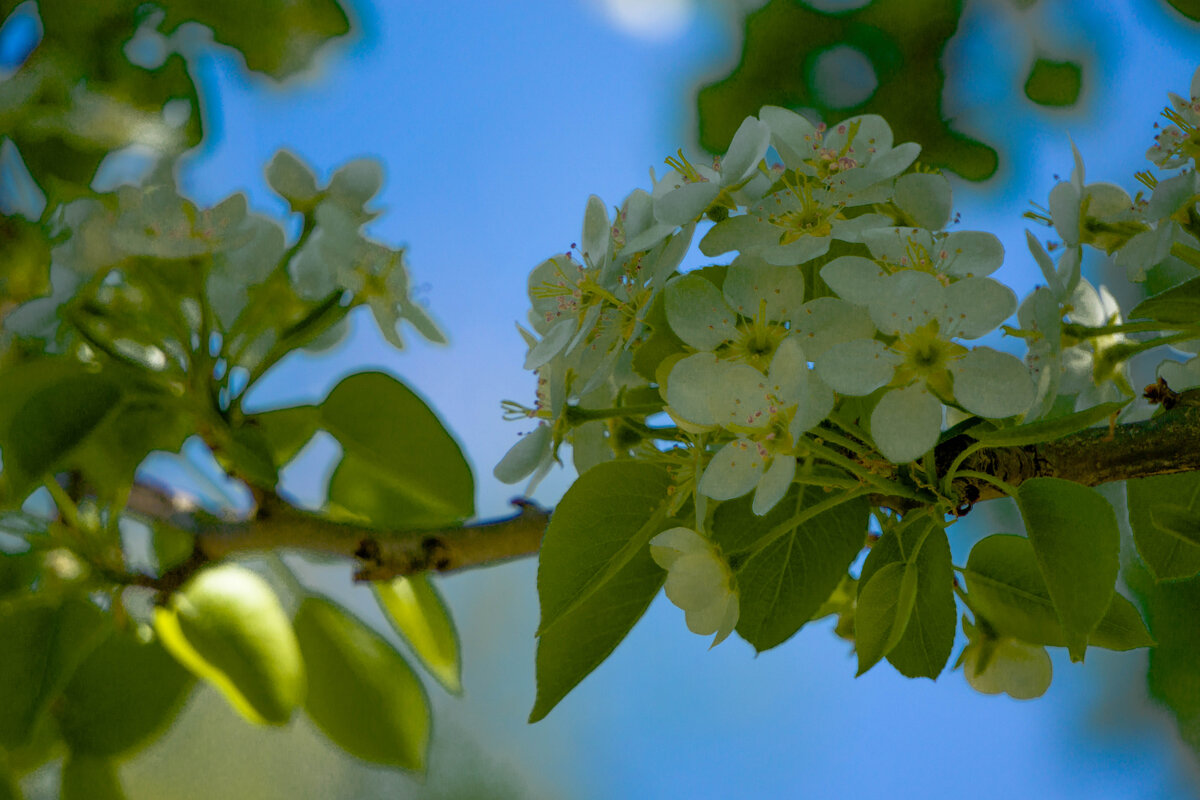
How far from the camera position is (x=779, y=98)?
1326mm

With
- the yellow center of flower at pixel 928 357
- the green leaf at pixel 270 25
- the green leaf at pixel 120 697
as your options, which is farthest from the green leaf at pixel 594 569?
the green leaf at pixel 270 25

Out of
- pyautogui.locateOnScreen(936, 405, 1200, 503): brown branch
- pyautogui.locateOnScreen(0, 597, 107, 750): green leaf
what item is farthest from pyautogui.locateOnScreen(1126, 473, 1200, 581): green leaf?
pyautogui.locateOnScreen(0, 597, 107, 750): green leaf

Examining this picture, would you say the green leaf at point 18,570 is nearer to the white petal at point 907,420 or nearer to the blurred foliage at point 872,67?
the white petal at point 907,420

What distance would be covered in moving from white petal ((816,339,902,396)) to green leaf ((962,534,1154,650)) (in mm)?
119

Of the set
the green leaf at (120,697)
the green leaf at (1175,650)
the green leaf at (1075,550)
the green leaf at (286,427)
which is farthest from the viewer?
the green leaf at (1175,650)

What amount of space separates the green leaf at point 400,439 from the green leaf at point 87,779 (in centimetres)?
38

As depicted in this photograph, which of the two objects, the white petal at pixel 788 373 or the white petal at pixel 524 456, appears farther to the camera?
the white petal at pixel 524 456

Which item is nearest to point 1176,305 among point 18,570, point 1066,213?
point 1066,213

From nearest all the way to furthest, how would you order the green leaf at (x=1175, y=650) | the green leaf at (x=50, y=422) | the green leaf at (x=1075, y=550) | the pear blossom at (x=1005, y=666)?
the green leaf at (x=1075, y=550) → the pear blossom at (x=1005, y=666) → the green leaf at (x=50, y=422) → the green leaf at (x=1175, y=650)

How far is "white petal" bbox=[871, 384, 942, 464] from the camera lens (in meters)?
0.37

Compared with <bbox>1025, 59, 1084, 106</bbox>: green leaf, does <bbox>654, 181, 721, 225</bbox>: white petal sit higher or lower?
higher

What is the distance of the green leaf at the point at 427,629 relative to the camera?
782 millimetres

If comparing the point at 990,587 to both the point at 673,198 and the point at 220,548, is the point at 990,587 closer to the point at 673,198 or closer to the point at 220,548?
the point at 673,198

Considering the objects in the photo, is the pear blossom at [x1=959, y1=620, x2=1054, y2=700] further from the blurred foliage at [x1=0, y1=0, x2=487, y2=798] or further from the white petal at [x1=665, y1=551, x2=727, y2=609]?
the blurred foliage at [x1=0, y1=0, x2=487, y2=798]
